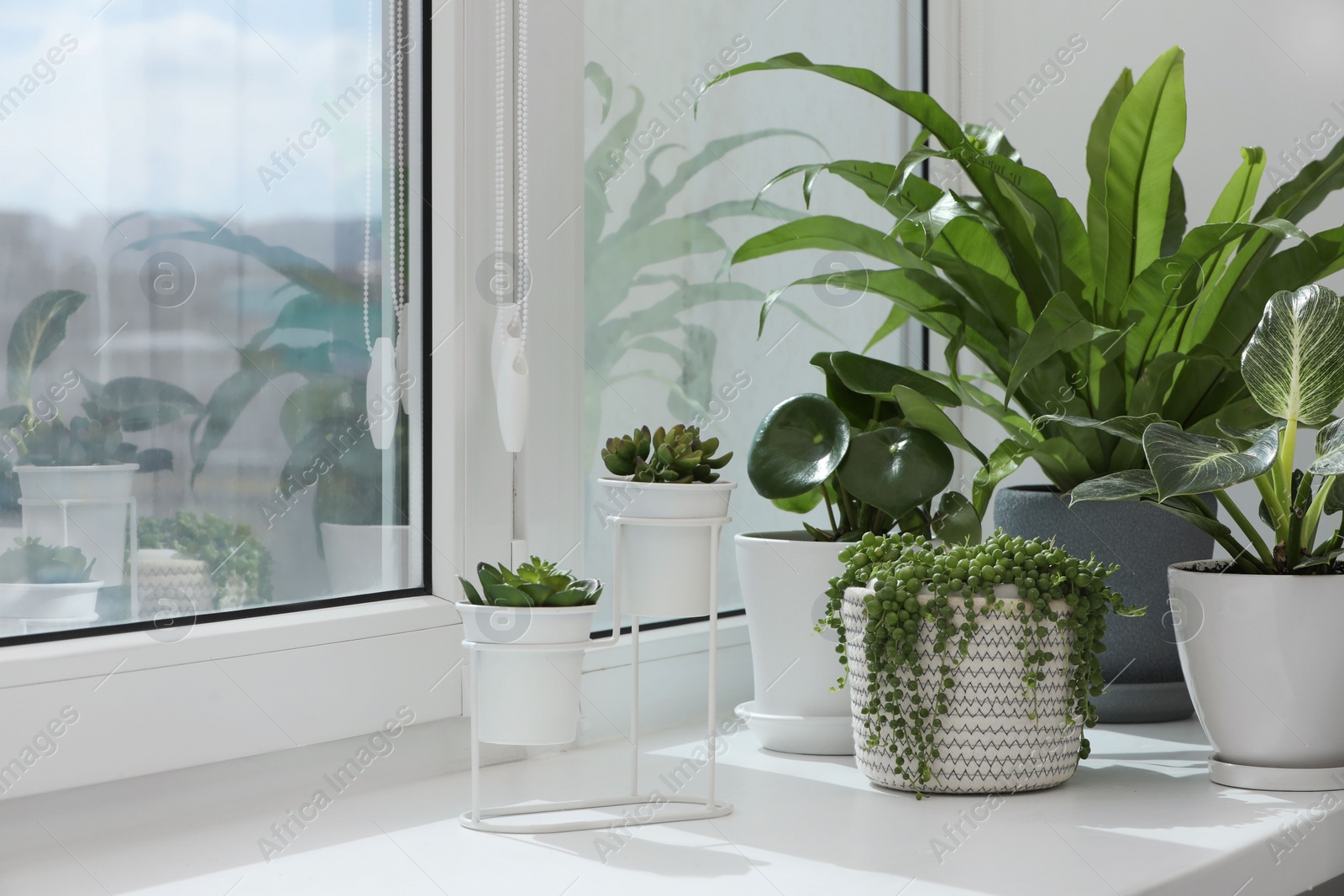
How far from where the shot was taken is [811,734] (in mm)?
1064

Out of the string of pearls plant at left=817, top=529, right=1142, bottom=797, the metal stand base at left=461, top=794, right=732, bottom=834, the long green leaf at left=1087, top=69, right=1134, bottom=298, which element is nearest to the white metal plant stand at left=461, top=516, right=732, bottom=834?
the metal stand base at left=461, top=794, right=732, bottom=834

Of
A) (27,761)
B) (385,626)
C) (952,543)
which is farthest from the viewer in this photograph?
(952,543)

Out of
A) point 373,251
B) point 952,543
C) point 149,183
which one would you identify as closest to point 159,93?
point 149,183

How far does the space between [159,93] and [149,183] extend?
0.22 ft

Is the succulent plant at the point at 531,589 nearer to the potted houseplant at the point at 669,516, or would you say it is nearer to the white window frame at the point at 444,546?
the potted houseplant at the point at 669,516

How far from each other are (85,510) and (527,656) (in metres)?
0.32

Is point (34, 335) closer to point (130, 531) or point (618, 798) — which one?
point (130, 531)

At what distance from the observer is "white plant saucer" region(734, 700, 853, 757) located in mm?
1063

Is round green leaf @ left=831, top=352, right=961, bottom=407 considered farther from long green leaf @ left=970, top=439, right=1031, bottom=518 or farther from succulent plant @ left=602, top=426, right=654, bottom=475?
succulent plant @ left=602, top=426, right=654, bottom=475

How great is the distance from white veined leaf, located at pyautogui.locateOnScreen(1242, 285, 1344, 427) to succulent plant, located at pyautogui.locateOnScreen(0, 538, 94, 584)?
84 cm

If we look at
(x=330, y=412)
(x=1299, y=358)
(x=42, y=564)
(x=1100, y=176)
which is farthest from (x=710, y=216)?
(x=42, y=564)

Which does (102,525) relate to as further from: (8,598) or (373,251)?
(373,251)

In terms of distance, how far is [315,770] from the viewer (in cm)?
94

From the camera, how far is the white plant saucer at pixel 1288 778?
0.93 metres
